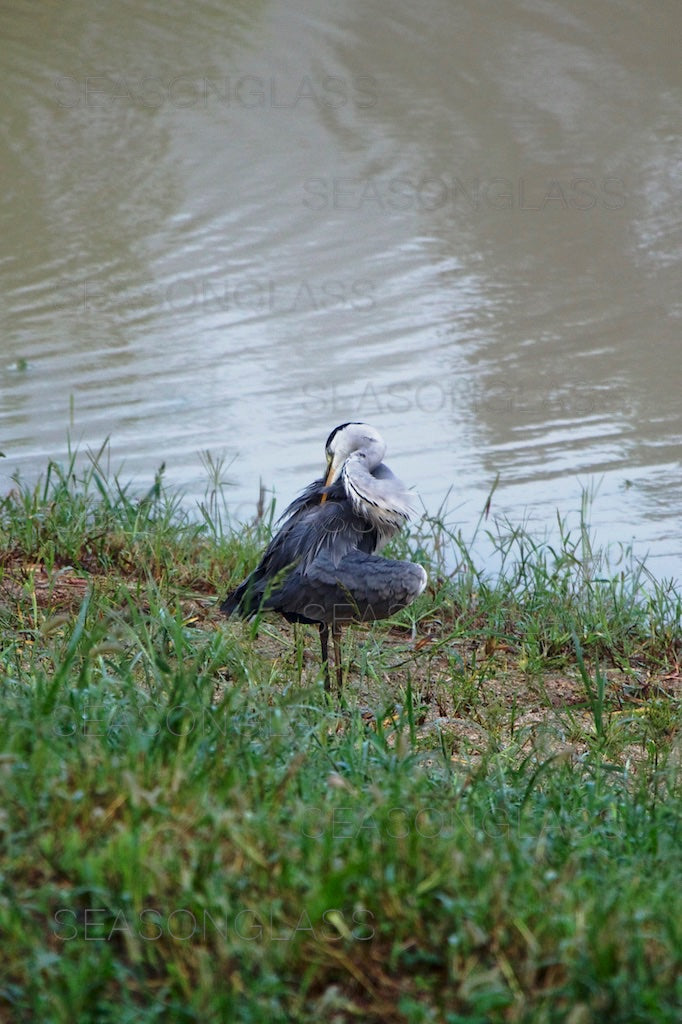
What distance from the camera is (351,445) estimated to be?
5.19 metres

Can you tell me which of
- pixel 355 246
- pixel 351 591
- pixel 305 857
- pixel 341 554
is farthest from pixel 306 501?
pixel 355 246

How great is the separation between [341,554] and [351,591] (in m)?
0.24

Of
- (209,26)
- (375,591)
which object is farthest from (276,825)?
(209,26)

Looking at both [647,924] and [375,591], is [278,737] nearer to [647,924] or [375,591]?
[647,924]

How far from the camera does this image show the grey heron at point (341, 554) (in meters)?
4.52

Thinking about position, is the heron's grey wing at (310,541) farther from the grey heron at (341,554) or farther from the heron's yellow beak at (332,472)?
the heron's yellow beak at (332,472)

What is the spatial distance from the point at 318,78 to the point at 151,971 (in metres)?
13.5

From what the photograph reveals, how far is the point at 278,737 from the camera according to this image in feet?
10.1

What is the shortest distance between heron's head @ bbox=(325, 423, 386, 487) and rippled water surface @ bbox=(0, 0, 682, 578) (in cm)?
162

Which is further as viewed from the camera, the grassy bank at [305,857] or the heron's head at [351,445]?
the heron's head at [351,445]

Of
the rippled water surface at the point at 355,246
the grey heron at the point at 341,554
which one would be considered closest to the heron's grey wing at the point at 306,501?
the grey heron at the point at 341,554

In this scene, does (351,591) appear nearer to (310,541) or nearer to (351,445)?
(310,541)

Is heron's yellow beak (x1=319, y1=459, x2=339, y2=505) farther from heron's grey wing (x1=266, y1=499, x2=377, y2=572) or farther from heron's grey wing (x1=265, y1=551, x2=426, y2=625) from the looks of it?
heron's grey wing (x1=265, y1=551, x2=426, y2=625)

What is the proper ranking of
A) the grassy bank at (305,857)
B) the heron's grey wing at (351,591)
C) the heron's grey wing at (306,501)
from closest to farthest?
the grassy bank at (305,857) < the heron's grey wing at (351,591) < the heron's grey wing at (306,501)
